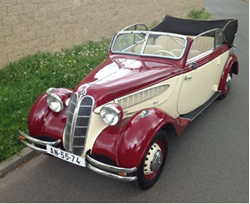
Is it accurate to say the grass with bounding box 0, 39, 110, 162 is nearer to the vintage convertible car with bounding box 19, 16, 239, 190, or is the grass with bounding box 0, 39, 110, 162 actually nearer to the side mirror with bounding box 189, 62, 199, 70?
the vintage convertible car with bounding box 19, 16, 239, 190

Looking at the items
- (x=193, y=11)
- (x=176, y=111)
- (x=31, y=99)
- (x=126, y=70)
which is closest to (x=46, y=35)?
(x=31, y=99)

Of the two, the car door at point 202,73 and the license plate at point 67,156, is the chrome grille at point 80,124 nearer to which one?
the license plate at point 67,156

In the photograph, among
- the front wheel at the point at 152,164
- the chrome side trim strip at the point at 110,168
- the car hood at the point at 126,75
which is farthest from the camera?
the car hood at the point at 126,75

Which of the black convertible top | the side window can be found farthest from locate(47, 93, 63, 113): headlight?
the black convertible top

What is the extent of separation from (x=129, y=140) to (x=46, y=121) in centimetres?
106

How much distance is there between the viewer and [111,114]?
9.38 ft

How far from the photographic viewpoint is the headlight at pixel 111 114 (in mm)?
2831

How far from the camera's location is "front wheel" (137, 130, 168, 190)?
2.95m

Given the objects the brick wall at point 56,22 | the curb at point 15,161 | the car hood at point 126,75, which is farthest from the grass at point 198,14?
the curb at point 15,161

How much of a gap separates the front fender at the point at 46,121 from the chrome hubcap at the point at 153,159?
996 millimetres

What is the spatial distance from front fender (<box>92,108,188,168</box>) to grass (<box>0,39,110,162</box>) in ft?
4.71

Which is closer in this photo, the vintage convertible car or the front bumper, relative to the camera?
the front bumper

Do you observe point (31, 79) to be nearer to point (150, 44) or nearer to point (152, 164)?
point (150, 44)

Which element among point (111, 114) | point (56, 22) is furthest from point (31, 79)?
point (111, 114)
